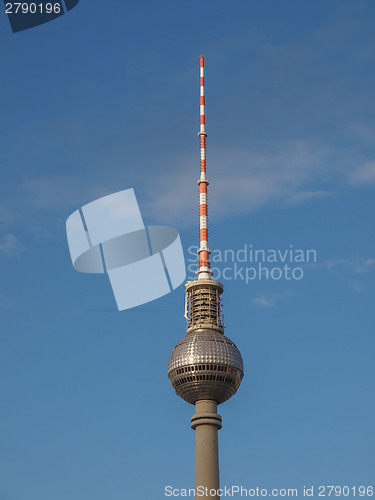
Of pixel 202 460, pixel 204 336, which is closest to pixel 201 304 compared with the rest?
pixel 204 336

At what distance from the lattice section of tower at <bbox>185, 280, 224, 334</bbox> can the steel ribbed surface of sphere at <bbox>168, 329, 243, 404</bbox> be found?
2.98m

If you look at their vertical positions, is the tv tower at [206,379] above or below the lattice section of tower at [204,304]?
below

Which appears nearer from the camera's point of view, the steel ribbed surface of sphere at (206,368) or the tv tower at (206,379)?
the tv tower at (206,379)

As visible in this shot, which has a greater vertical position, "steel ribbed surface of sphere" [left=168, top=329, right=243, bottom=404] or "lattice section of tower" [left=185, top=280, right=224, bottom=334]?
"lattice section of tower" [left=185, top=280, right=224, bottom=334]

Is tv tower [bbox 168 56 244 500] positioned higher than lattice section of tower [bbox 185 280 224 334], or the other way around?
lattice section of tower [bbox 185 280 224 334]

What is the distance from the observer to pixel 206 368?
611ft

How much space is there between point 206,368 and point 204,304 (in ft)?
47.0

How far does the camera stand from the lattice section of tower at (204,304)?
194m

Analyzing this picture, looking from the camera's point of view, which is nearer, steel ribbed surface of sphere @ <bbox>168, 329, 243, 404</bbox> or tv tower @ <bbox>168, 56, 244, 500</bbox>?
tv tower @ <bbox>168, 56, 244, 500</bbox>

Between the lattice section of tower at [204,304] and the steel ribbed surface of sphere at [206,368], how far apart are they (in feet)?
9.77

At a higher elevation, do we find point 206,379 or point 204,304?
point 204,304

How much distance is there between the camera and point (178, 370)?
621ft

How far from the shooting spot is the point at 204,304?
195625mm

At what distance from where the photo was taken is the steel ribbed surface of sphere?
Answer: 7352 inches
